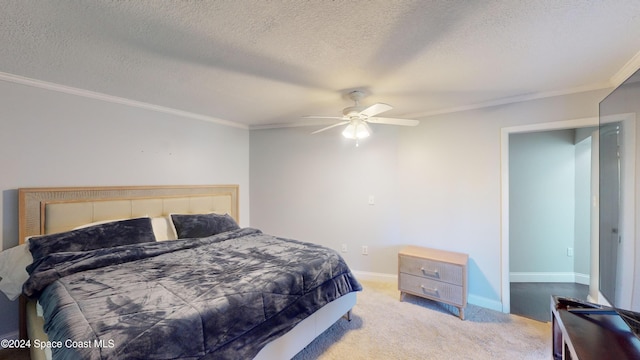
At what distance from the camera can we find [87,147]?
2.63m

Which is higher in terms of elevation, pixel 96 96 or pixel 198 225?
pixel 96 96

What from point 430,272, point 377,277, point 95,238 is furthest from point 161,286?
point 377,277

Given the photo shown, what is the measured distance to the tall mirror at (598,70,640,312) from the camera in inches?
48.4

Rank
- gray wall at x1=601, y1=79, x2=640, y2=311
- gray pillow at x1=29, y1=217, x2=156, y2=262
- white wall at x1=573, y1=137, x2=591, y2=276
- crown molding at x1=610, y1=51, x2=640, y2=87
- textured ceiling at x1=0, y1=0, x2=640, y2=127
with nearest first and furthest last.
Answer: gray wall at x1=601, y1=79, x2=640, y2=311 < textured ceiling at x1=0, y1=0, x2=640, y2=127 < crown molding at x1=610, y1=51, x2=640, y2=87 < gray pillow at x1=29, y1=217, x2=156, y2=262 < white wall at x1=573, y1=137, x2=591, y2=276

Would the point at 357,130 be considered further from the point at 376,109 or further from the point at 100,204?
the point at 100,204

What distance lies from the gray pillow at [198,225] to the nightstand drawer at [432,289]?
216cm

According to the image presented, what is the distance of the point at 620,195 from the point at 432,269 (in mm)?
1697

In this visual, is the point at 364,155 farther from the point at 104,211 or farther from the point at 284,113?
the point at 104,211

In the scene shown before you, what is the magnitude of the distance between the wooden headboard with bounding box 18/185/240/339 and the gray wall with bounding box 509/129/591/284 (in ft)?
14.3

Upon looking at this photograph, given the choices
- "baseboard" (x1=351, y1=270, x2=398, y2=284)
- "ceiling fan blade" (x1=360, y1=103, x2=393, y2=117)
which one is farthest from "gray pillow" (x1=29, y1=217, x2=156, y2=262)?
"baseboard" (x1=351, y1=270, x2=398, y2=284)

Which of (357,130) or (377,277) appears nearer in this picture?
(357,130)

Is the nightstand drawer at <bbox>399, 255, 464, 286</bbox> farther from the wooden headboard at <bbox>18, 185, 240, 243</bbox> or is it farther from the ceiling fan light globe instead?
the wooden headboard at <bbox>18, 185, 240, 243</bbox>

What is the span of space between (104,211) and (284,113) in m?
2.27

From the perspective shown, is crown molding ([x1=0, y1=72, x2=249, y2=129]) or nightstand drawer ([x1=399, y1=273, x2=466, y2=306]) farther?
nightstand drawer ([x1=399, y1=273, x2=466, y2=306])
